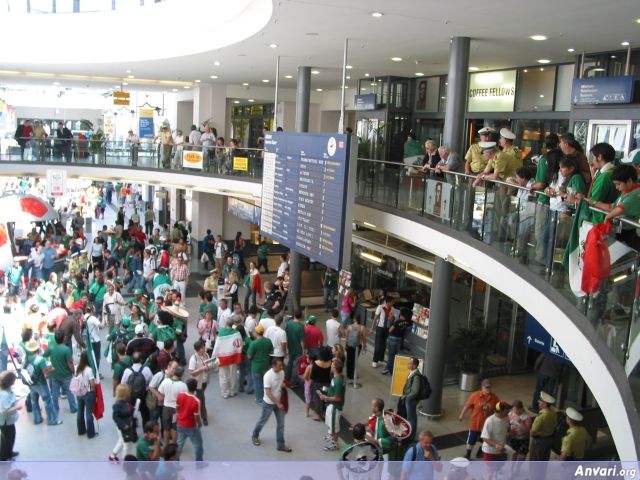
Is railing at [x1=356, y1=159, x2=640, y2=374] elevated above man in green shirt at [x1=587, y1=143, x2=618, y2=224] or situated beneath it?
situated beneath

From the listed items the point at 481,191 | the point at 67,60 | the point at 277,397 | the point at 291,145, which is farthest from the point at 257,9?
the point at 67,60

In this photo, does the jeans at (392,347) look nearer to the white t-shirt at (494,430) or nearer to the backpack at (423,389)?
the backpack at (423,389)

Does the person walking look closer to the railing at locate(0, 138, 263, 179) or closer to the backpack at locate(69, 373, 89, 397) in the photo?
the backpack at locate(69, 373, 89, 397)

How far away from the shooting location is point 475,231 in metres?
10.6

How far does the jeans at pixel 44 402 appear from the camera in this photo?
11047 mm

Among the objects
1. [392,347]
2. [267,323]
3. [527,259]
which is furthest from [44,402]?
[527,259]

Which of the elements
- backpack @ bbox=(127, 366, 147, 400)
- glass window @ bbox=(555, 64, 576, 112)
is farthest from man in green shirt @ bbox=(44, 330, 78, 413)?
glass window @ bbox=(555, 64, 576, 112)

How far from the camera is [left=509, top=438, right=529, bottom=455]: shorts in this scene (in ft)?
34.2

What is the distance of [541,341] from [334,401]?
4.75 meters

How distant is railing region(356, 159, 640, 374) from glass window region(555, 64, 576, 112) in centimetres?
457

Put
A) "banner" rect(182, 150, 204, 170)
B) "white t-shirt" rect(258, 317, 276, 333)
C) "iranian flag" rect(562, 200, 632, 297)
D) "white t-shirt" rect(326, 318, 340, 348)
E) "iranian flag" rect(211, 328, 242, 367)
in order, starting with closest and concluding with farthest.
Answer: "iranian flag" rect(562, 200, 632, 297), "iranian flag" rect(211, 328, 242, 367), "white t-shirt" rect(258, 317, 276, 333), "white t-shirt" rect(326, 318, 340, 348), "banner" rect(182, 150, 204, 170)

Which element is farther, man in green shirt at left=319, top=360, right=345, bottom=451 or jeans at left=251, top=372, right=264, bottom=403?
jeans at left=251, top=372, right=264, bottom=403

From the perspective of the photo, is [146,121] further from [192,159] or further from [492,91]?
[492,91]

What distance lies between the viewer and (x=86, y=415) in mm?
10758
